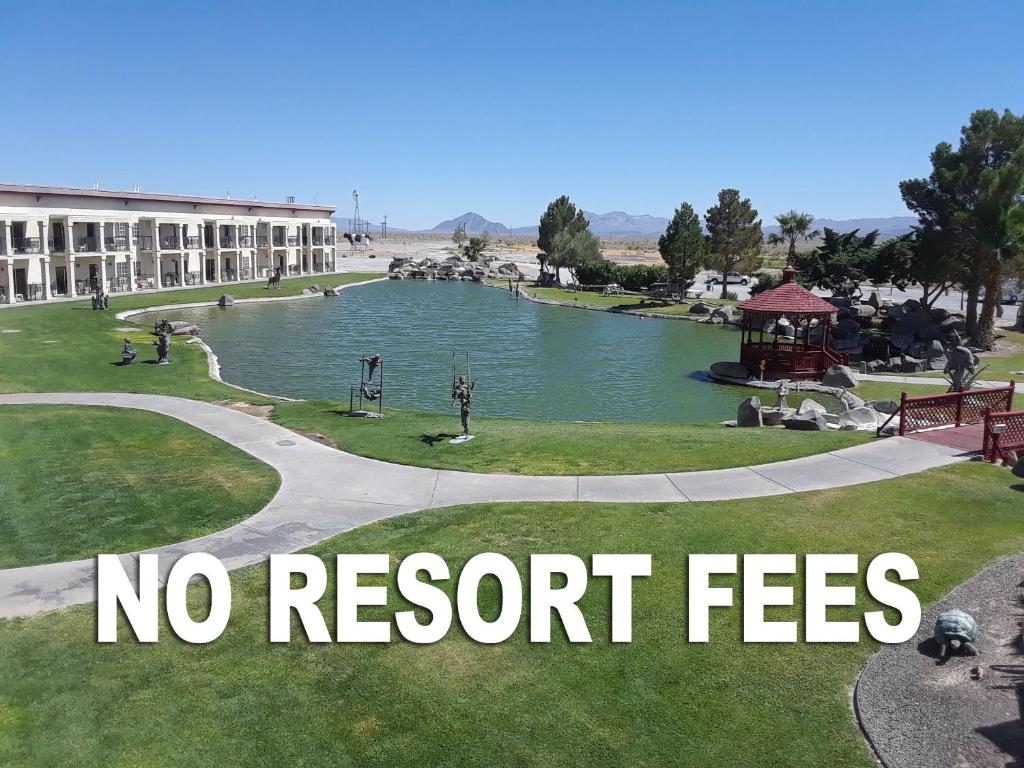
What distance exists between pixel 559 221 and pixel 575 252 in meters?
10.3

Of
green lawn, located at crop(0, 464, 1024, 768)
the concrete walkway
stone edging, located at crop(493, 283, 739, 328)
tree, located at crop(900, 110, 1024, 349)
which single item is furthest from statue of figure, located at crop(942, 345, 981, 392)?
stone edging, located at crop(493, 283, 739, 328)

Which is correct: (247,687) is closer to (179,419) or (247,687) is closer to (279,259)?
(179,419)

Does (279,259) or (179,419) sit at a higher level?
(279,259)

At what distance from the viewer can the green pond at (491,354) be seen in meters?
35.1

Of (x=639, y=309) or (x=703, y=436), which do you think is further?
(x=639, y=309)

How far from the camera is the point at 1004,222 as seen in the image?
1785 inches

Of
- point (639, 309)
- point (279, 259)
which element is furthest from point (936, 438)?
point (279, 259)

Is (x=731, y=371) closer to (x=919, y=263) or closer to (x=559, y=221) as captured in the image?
(x=919, y=263)

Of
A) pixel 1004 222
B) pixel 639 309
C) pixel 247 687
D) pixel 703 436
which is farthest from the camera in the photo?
pixel 639 309

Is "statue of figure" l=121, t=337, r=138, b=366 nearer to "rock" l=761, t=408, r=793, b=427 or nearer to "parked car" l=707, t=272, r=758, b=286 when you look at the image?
"rock" l=761, t=408, r=793, b=427

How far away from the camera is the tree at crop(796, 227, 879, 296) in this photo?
5925cm

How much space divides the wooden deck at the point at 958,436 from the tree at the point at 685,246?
59.0 m

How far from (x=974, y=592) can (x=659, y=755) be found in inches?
247

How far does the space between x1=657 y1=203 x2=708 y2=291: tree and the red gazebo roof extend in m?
37.9
